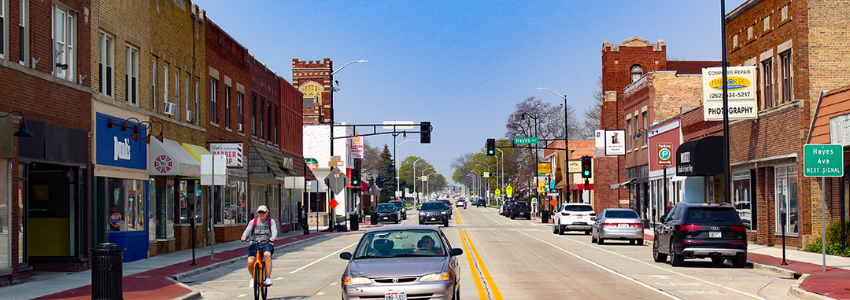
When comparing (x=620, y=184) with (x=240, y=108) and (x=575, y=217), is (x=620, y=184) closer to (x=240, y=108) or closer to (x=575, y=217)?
(x=575, y=217)

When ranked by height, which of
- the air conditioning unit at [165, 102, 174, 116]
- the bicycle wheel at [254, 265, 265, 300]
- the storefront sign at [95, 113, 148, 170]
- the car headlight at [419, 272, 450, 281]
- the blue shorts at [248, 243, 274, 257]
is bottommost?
the bicycle wheel at [254, 265, 265, 300]

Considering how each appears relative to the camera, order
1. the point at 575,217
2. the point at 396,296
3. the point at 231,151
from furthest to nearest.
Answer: the point at 575,217, the point at 231,151, the point at 396,296

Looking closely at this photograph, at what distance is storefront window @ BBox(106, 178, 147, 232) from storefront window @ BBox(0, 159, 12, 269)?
18.3 ft

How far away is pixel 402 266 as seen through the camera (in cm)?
1107

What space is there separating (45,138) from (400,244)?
10.3m

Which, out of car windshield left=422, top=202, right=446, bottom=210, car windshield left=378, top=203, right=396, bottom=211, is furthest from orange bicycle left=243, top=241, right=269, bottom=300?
car windshield left=378, top=203, right=396, bottom=211

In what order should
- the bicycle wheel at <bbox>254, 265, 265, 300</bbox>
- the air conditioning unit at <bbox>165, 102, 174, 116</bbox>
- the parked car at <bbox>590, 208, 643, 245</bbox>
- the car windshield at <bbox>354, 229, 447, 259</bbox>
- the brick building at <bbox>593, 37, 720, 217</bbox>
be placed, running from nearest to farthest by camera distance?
the car windshield at <bbox>354, 229, 447, 259</bbox>, the bicycle wheel at <bbox>254, 265, 265, 300</bbox>, the air conditioning unit at <bbox>165, 102, 174, 116</bbox>, the parked car at <bbox>590, 208, 643, 245</bbox>, the brick building at <bbox>593, 37, 720, 217</bbox>

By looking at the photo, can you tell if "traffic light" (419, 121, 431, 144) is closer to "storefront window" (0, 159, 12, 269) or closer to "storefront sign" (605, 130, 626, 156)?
"storefront sign" (605, 130, 626, 156)

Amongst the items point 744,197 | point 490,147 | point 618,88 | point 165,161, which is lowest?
point 744,197

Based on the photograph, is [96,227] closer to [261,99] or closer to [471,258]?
[471,258]

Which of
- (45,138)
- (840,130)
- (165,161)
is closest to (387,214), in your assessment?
(165,161)

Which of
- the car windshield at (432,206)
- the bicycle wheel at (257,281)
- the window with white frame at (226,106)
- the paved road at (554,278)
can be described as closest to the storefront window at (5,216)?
the paved road at (554,278)

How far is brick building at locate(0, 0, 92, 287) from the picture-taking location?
1669cm

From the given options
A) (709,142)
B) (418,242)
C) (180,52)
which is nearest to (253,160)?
(180,52)
